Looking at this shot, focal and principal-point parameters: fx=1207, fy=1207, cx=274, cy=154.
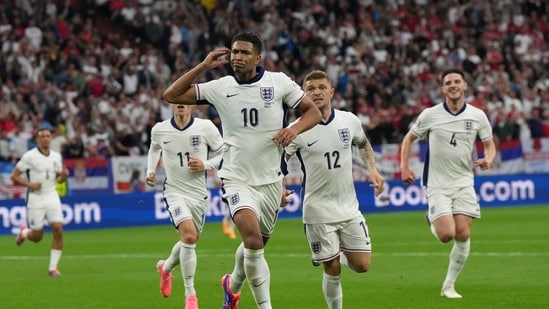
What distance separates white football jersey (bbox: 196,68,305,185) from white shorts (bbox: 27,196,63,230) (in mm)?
8694

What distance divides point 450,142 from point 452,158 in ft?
0.66

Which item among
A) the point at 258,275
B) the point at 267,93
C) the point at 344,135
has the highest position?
the point at 267,93

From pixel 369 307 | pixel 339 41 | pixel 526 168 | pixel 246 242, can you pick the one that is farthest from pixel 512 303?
pixel 339 41

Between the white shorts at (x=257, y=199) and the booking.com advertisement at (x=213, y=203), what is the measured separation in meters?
15.7

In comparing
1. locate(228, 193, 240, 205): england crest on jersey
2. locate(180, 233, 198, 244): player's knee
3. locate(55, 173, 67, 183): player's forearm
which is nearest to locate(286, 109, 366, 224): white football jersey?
locate(228, 193, 240, 205): england crest on jersey

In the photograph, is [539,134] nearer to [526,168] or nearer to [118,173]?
[526,168]

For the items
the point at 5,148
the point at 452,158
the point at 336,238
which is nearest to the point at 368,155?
the point at 336,238

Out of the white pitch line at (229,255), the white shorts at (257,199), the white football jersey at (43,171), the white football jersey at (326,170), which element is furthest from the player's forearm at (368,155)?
the white football jersey at (43,171)

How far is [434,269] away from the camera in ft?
57.6

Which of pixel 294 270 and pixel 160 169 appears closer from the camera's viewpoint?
pixel 294 270

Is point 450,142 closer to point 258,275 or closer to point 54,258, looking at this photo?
point 258,275

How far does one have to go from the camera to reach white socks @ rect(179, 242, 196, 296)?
13.4 meters

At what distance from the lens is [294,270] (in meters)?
18.0

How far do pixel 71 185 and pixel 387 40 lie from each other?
14.2 meters
